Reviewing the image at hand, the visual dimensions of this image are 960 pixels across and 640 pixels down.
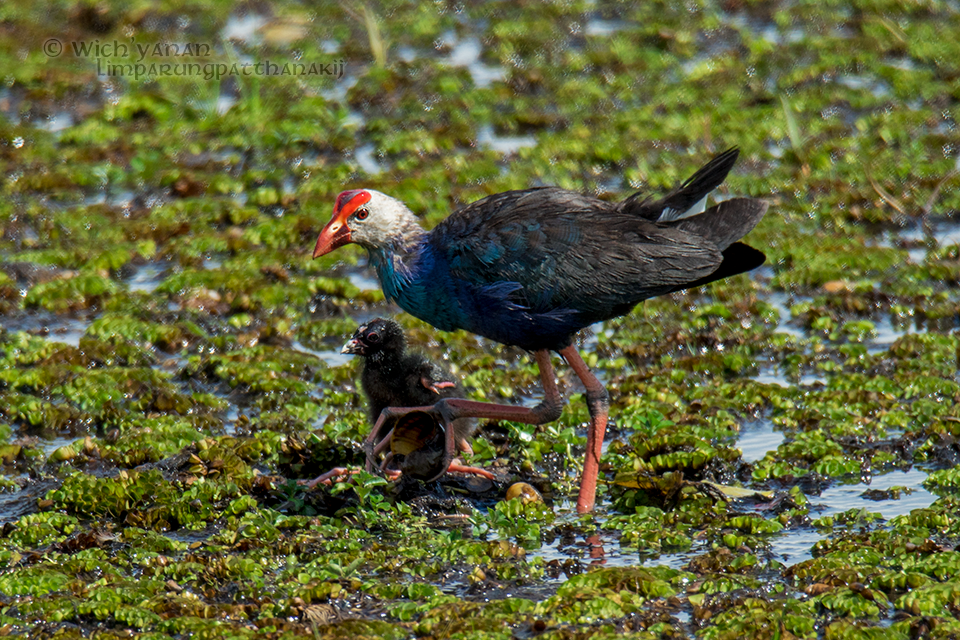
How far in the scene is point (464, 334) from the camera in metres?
7.79

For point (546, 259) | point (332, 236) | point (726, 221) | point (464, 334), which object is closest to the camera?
point (546, 259)

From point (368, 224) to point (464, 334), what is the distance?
2.08 meters

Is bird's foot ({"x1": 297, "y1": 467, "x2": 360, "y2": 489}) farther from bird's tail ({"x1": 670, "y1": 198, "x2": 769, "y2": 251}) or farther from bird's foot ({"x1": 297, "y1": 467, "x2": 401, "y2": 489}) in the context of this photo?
bird's tail ({"x1": 670, "y1": 198, "x2": 769, "y2": 251})

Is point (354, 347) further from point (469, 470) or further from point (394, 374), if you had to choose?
point (469, 470)

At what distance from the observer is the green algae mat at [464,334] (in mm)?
4832

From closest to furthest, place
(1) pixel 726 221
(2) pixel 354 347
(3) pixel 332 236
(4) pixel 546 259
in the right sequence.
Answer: (4) pixel 546 259
(1) pixel 726 221
(3) pixel 332 236
(2) pixel 354 347

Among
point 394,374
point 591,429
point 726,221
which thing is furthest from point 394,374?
point 726,221

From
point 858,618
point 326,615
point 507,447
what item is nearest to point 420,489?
point 507,447

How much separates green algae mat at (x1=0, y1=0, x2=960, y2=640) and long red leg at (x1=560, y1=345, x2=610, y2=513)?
0.67 ft

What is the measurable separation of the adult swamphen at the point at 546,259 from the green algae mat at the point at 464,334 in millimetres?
580

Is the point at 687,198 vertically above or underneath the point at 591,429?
above

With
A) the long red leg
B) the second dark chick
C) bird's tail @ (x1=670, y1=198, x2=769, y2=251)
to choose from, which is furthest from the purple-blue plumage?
the second dark chick

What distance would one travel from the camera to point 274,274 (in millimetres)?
8242

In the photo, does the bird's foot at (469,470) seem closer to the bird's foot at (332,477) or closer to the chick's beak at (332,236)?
the bird's foot at (332,477)
